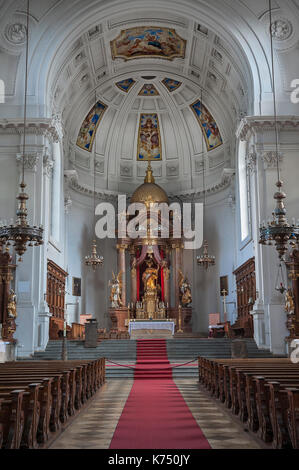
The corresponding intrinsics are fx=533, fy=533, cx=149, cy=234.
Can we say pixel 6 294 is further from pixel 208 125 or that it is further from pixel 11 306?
pixel 208 125

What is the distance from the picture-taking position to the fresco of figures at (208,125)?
25078mm

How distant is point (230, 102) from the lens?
73.7 ft

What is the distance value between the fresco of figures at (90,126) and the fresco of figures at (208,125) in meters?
4.44

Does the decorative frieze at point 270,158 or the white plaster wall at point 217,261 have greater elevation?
the decorative frieze at point 270,158

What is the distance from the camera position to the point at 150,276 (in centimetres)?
2603

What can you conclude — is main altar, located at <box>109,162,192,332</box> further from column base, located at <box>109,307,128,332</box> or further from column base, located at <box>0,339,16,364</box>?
column base, located at <box>0,339,16,364</box>

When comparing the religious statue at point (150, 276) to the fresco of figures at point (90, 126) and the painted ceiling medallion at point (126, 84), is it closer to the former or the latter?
the fresco of figures at point (90, 126)

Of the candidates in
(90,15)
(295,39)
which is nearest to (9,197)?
(90,15)

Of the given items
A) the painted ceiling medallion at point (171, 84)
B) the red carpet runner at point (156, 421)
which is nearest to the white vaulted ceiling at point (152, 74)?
the painted ceiling medallion at point (171, 84)

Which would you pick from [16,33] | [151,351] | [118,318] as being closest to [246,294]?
[151,351]

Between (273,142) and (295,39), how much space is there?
3.75 m

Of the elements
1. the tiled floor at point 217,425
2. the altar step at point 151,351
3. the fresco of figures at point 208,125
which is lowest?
the tiled floor at point 217,425

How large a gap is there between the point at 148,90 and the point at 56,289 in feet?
36.2
